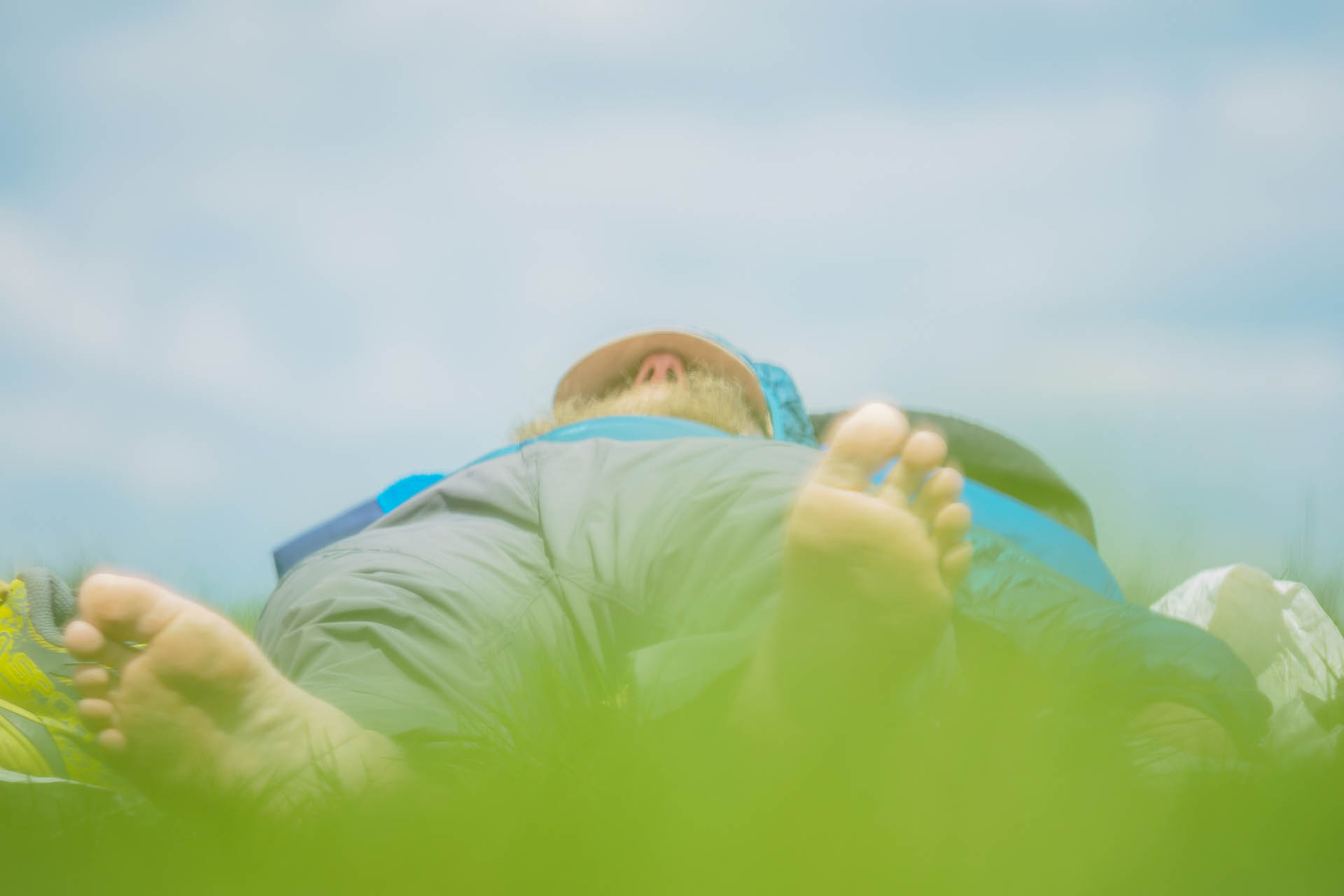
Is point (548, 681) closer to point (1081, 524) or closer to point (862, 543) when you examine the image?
point (862, 543)

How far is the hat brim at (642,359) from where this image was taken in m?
2.18

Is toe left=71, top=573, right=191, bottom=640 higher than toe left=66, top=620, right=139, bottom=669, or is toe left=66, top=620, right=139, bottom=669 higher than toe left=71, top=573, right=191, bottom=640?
toe left=71, top=573, right=191, bottom=640

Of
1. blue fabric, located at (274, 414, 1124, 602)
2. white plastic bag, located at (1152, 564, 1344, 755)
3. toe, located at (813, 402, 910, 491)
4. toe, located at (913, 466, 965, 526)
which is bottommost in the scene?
white plastic bag, located at (1152, 564, 1344, 755)

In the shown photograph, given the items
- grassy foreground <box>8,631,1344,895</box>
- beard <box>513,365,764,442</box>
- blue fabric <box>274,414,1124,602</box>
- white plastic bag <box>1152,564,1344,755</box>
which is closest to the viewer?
grassy foreground <box>8,631,1344,895</box>

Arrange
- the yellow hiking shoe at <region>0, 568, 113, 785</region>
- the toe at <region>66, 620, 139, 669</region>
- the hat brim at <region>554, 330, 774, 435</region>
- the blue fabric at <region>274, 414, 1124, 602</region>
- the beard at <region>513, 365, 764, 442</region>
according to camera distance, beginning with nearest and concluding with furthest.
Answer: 1. the toe at <region>66, 620, 139, 669</region>
2. the yellow hiking shoe at <region>0, 568, 113, 785</region>
3. the blue fabric at <region>274, 414, 1124, 602</region>
4. the beard at <region>513, 365, 764, 442</region>
5. the hat brim at <region>554, 330, 774, 435</region>

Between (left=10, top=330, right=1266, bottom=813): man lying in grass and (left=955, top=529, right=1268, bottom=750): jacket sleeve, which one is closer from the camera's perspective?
(left=10, top=330, right=1266, bottom=813): man lying in grass

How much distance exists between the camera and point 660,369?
2.29 metres

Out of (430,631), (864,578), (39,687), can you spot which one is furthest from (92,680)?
(864,578)

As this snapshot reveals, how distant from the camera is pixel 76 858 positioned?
607 millimetres

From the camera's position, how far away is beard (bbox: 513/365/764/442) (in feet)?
6.03

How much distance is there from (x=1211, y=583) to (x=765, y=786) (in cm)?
110

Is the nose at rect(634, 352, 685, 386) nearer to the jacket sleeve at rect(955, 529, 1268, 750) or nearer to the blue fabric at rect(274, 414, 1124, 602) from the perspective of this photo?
the blue fabric at rect(274, 414, 1124, 602)

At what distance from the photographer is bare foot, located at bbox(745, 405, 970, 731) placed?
2.29 feet

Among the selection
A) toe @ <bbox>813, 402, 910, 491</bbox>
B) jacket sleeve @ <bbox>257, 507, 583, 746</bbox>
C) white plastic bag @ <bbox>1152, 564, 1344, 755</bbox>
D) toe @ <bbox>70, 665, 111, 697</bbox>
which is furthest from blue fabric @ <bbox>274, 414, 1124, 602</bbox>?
toe @ <bbox>70, 665, 111, 697</bbox>
